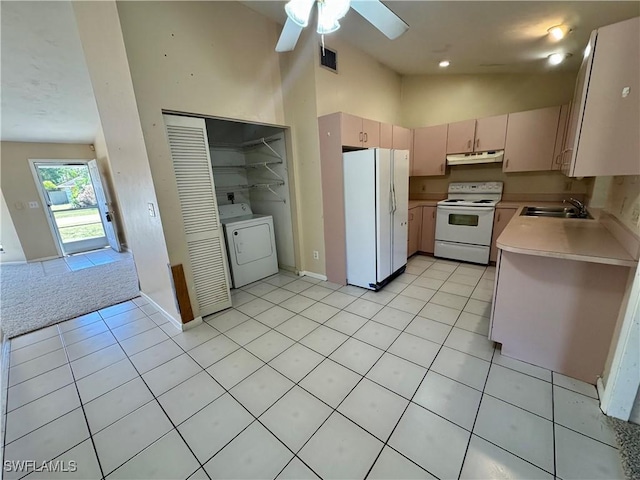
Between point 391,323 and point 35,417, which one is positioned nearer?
point 35,417

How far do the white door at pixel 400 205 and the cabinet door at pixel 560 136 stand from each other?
1792 millimetres

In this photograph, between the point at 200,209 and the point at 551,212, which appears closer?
the point at 200,209

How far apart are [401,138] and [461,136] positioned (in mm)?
877

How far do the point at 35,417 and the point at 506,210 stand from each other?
494 centimetres

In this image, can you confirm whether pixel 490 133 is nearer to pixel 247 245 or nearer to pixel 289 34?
pixel 289 34

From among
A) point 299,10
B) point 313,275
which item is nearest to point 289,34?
point 299,10

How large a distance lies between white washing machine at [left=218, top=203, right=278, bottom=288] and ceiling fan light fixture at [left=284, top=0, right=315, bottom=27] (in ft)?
7.29

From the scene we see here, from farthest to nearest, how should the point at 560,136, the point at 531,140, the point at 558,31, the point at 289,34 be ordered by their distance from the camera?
the point at 531,140, the point at 560,136, the point at 558,31, the point at 289,34

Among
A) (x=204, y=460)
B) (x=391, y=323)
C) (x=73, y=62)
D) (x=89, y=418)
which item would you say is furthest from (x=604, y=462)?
(x=73, y=62)

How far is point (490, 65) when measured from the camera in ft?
10.5

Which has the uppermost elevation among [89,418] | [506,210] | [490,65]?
[490,65]

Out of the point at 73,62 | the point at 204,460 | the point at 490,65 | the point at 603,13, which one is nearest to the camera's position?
the point at 204,460

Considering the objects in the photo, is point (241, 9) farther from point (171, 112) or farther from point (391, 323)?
point (391, 323)

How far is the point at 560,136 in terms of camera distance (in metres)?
3.08
